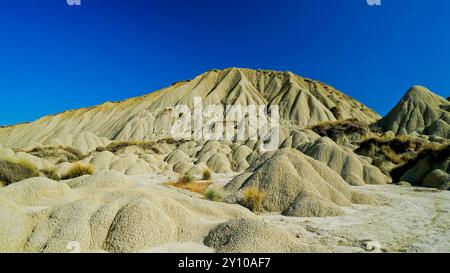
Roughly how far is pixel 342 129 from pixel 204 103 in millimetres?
34723

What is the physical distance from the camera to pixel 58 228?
23.5ft

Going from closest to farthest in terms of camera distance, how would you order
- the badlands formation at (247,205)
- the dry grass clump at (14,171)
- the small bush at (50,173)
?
the badlands formation at (247,205), the dry grass clump at (14,171), the small bush at (50,173)

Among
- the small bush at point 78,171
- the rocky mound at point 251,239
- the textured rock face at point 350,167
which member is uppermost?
the rocky mound at point 251,239

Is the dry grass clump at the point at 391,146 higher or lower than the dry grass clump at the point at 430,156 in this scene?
lower

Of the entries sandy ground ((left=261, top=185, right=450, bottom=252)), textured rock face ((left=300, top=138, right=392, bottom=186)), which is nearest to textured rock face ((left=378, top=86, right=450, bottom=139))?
textured rock face ((left=300, top=138, right=392, bottom=186))

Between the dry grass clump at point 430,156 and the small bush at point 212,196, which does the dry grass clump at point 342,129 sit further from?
the small bush at point 212,196

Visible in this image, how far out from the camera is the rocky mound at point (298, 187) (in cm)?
1257

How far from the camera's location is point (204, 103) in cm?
8419

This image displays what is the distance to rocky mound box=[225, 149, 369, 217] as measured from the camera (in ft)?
41.2

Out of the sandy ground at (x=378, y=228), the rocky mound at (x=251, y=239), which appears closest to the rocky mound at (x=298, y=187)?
the sandy ground at (x=378, y=228)

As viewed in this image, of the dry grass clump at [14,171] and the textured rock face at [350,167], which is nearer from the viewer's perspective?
the dry grass clump at [14,171]

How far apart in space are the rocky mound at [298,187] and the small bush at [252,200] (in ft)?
1.11

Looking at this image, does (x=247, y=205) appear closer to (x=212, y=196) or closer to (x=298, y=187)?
(x=212, y=196)

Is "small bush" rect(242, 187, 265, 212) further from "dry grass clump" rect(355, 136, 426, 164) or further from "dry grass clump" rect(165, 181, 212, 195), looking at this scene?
"dry grass clump" rect(355, 136, 426, 164)
